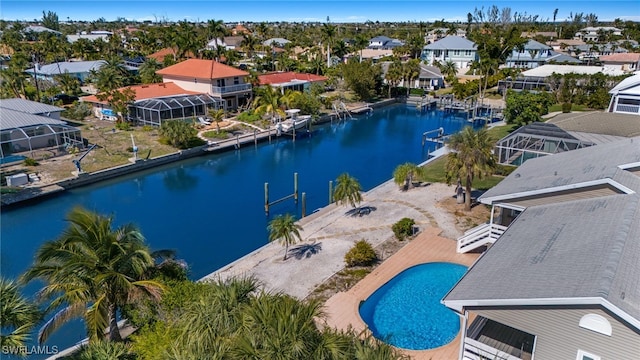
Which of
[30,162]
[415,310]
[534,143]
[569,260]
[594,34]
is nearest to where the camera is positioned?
[569,260]

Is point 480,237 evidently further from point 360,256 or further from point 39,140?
point 39,140

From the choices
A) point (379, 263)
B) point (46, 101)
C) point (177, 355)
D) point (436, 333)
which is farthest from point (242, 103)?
point (177, 355)

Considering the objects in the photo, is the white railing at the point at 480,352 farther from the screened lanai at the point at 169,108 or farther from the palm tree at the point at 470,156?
the screened lanai at the point at 169,108

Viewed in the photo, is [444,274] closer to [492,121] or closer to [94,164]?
[94,164]

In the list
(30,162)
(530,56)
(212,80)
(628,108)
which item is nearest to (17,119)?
(30,162)

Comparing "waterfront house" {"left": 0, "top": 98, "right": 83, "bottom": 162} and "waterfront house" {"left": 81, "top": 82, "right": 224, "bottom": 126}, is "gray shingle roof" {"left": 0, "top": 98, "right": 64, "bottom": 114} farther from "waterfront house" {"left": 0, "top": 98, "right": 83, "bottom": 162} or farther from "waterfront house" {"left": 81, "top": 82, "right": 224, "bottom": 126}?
"waterfront house" {"left": 81, "top": 82, "right": 224, "bottom": 126}

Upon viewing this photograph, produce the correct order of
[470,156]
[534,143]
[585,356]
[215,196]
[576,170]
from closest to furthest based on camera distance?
[585,356]
[576,170]
[470,156]
[534,143]
[215,196]

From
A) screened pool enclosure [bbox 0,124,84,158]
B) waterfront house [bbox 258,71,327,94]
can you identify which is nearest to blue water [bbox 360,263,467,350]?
screened pool enclosure [bbox 0,124,84,158]
